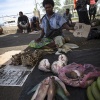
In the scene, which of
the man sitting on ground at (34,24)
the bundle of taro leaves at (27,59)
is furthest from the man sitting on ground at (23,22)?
the bundle of taro leaves at (27,59)

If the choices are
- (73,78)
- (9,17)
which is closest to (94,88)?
(73,78)

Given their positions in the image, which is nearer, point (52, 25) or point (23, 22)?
point (52, 25)

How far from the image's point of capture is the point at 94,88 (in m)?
2.36

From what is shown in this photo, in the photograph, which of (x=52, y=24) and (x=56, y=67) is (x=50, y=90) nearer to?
(x=56, y=67)

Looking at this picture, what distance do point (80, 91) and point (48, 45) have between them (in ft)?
8.01

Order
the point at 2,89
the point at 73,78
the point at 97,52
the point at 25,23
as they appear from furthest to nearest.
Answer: the point at 25,23, the point at 97,52, the point at 2,89, the point at 73,78

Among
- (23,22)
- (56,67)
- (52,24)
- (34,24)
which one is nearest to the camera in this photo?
(56,67)

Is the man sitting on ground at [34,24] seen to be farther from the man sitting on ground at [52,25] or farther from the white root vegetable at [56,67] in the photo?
the white root vegetable at [56,67]

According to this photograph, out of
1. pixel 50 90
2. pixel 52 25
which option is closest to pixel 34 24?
pixel 52 25

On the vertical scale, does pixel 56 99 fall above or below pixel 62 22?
below

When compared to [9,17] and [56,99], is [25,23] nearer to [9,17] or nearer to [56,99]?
[9,17]

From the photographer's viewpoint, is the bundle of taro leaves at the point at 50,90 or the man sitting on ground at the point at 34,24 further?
the man sitting on ground at the point at 34,24

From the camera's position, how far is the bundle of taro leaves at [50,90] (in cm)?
242

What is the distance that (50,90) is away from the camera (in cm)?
247
